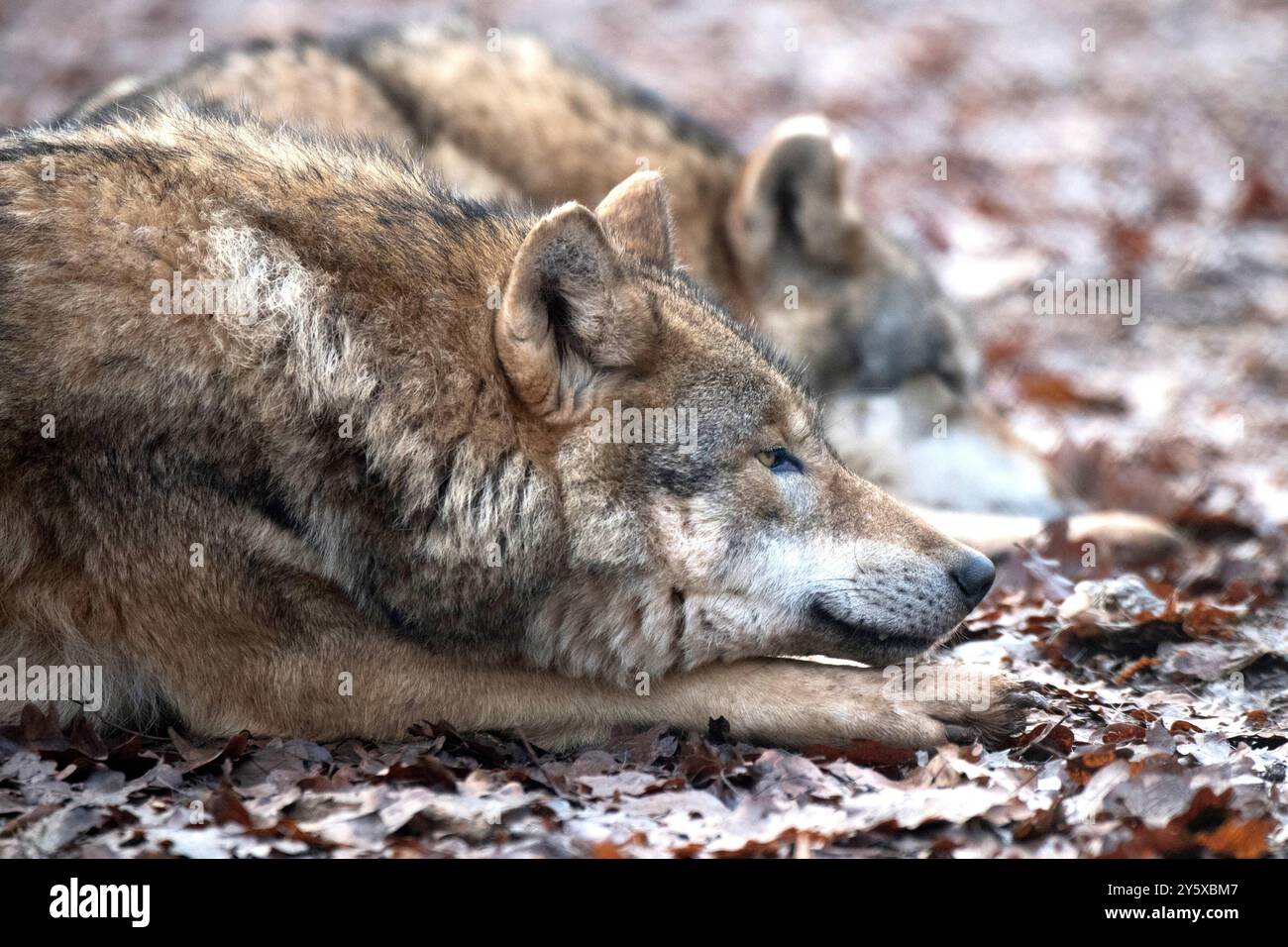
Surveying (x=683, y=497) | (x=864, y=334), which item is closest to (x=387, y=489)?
(x=683, y=497)

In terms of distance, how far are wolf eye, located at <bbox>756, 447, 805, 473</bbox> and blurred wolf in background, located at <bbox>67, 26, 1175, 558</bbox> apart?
265 centimetres

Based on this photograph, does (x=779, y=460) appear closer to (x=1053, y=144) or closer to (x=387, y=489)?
(x=387, y=489)

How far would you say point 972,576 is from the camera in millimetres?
4750

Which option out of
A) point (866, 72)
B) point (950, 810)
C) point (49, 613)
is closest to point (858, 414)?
point (950, 810)

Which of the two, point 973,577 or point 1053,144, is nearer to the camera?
point 973,577

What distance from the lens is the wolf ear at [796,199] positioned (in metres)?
7.72

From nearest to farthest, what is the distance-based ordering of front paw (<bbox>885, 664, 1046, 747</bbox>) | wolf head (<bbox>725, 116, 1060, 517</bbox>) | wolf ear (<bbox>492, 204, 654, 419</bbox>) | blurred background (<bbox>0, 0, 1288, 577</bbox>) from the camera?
Result: wolf ear (<bbox>492, 204, 654, 419</bbox>)
front paw (<bbox>885, 664, 1046, 747</bbox>)
wolf head (<bbox>725, 116, 1060, 517</bbox>)
blurred background (<bbox>0, 0, 1288, 577</bbox>)

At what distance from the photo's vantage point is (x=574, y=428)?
4477mm

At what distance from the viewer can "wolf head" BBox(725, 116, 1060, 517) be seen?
25.7 ft

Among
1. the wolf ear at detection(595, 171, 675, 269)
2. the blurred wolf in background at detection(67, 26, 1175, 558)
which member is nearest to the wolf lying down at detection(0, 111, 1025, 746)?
the wolf ear at detection(595, 171, 675, 269)

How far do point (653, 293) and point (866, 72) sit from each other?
12.3 m

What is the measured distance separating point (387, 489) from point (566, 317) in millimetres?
788

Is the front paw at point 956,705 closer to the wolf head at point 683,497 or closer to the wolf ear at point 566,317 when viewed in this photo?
the wolf head at point 683,497

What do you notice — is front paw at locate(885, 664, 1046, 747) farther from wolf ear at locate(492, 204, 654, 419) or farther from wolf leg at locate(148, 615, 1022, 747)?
wolf ear at locate(492, 204, 654, 419)
